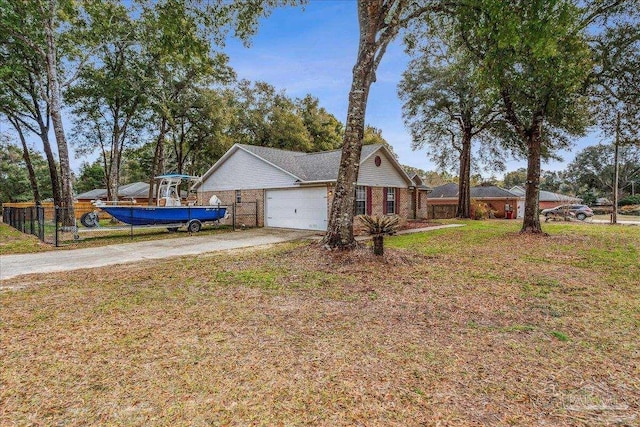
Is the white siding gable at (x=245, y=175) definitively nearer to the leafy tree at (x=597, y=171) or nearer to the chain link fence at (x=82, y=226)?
the chain link fence at (x=82, y=226)

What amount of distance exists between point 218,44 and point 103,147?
24159 mm

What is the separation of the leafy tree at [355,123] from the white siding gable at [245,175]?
802 centimetres

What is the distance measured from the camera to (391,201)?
58.4ft

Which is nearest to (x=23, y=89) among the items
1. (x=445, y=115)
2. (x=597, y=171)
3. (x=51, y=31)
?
(x=51, y=31)

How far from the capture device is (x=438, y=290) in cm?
562

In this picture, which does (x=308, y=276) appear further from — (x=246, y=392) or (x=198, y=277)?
(x=246, y=392)

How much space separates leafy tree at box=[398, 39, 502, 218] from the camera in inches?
885

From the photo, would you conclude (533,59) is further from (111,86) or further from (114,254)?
(111,86)

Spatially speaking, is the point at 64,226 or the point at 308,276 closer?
the point at 308,276

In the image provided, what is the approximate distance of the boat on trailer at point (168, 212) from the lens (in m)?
13.4

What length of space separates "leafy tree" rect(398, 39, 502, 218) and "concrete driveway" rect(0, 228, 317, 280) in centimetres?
1686

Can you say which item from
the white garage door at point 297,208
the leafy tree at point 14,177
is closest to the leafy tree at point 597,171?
the white garage door at point 297,208

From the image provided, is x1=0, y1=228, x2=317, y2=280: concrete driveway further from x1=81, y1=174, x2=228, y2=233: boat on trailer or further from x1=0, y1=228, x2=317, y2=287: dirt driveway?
x1=81, y1=174, x2=228, y2=233: boat on trailer

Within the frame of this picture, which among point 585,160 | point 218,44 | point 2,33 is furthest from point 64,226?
point 585,160
